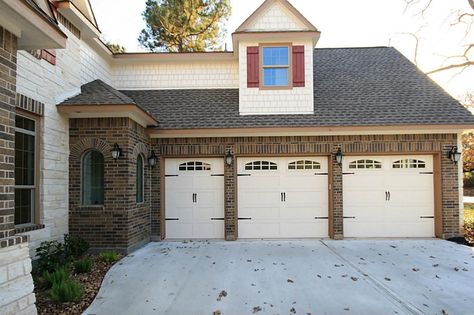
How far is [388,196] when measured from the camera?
375 inches

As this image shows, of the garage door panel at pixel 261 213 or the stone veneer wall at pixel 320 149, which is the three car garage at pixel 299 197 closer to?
the garage door panel at pixel 261 213

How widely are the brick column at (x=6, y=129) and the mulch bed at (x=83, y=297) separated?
1.74 m

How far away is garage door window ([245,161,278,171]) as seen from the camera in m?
9.69

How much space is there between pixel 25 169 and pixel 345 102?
8.32 m

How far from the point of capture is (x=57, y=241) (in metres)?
7.12

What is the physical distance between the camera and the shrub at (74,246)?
22.8 feet

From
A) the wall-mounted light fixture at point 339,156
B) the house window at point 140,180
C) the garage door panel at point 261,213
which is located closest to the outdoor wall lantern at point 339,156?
the wall-mounted light fixture at point 339,156

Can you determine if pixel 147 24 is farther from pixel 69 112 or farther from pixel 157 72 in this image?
pixel 69 112

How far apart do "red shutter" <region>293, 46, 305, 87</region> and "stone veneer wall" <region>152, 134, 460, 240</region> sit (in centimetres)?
173

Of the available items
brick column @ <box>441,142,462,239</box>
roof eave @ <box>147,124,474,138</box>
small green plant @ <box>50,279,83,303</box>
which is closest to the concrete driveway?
small green plant @ <box>50,279,83,303</box>

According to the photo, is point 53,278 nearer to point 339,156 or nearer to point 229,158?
point 229,158

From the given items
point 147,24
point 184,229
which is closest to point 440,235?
point 184,229

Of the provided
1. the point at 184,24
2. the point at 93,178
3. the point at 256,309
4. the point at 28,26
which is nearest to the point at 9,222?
the point at 28,26

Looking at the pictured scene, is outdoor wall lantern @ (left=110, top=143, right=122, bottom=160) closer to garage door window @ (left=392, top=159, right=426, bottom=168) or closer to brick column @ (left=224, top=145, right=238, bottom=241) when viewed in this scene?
brick column @ (left=224, top=145, right=238, bottom=241)
